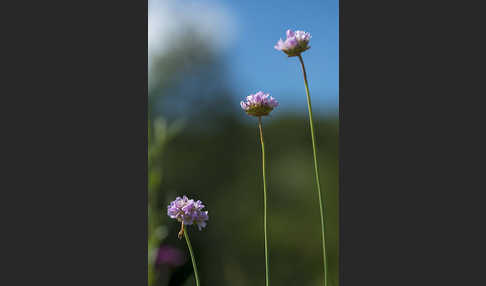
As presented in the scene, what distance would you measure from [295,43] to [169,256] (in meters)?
1.40

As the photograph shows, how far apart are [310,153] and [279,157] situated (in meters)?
0.21

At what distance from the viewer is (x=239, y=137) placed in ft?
10.3

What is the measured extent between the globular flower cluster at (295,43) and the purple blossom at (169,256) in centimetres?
128

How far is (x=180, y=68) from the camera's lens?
325 centimetres

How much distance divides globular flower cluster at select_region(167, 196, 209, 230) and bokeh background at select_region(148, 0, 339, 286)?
0.12m

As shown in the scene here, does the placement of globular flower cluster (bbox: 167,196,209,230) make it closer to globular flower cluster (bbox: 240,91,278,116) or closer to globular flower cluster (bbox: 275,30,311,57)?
globular flower cluster (bbox: 240,91,278,116)

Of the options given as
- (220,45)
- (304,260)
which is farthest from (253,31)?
(304,260)

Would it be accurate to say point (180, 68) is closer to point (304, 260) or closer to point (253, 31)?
point (253, 31)

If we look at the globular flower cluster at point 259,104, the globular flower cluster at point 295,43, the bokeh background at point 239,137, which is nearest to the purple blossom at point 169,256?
the bokeh background at point 239,137

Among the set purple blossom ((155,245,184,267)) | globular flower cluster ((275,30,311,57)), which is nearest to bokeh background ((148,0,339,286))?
purple blossom ((155,245,184,267))

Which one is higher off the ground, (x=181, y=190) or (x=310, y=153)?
(x=310, y=153)

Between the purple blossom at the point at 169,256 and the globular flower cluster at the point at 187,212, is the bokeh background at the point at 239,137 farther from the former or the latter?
the globular flower cluster at the point at 187,212

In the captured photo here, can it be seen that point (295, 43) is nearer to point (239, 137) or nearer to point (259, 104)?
point (259, 104)

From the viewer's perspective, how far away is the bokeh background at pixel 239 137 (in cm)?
300
